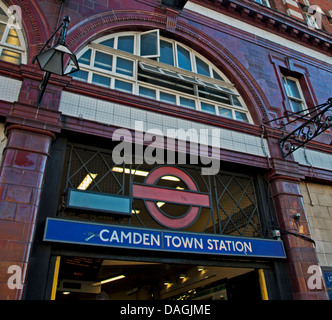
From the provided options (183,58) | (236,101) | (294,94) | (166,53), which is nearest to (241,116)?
(236,101)

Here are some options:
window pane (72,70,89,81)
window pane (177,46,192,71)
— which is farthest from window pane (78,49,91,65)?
window pane (177,46,192,71)

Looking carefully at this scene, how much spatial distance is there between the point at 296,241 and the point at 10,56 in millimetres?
8778

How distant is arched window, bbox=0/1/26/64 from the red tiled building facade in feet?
0.10

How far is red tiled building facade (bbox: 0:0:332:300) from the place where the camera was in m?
6.28

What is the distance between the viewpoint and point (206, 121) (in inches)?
360

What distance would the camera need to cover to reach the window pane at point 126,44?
9.74 metres

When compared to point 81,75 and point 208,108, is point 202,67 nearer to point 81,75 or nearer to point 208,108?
point 208,108

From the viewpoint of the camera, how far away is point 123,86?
29.2 ft

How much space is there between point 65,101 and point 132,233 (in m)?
3.51

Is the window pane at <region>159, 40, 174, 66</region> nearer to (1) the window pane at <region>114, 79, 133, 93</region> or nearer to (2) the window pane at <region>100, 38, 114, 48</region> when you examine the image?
(2) the window pane at <region>100, 38, 114, 48</region>

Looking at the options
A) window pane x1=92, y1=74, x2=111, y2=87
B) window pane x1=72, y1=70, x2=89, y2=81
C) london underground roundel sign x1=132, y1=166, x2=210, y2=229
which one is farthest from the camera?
window pane x1=92, y1=74, x2=111, y2=87

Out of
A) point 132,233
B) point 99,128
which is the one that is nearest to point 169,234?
point 132,233
